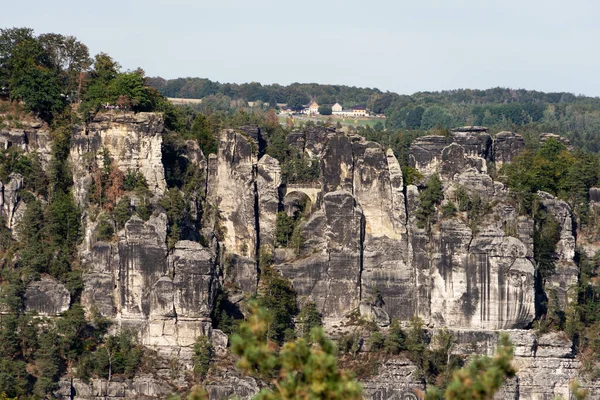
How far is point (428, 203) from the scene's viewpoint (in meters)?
55.5

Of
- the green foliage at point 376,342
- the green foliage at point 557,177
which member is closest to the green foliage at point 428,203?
the green foliage at point 557,177

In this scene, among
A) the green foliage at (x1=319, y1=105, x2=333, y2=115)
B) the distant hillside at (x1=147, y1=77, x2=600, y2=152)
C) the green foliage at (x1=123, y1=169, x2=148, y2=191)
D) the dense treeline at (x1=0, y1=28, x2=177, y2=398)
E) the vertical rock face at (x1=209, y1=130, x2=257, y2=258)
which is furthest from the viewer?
the green foliage at (x1=319, y1=105, x2=333, y2=115)

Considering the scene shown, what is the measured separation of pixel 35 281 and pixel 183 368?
5.52 m

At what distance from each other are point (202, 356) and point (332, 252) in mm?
6382

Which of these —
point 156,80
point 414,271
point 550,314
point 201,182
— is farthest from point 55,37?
point 156,80

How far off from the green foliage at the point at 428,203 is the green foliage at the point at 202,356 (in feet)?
27.9

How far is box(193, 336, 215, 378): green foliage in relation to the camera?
5169 centimetres

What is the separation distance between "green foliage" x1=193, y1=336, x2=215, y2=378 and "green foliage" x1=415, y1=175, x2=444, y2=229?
8.49m

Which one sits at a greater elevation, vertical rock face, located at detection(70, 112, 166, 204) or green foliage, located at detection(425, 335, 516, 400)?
vertical rock face, located at detection(70, 112, 166, 204)

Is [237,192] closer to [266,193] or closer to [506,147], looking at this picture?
[266,193]

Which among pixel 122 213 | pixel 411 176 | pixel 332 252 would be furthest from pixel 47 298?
pixel 411 176

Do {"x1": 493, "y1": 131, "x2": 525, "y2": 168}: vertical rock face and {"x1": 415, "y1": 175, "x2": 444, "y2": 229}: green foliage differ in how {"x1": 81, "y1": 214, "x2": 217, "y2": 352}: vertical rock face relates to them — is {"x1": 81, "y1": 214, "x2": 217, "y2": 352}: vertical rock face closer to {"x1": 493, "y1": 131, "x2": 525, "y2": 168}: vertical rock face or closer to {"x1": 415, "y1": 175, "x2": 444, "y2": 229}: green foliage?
{"x1": 415, "y1": 175, "x2": 444, "y2": 229}: green foliage

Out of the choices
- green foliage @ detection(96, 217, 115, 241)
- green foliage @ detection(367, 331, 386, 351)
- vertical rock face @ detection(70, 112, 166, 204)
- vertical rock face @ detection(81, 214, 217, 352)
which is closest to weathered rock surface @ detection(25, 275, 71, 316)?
vertical rock face @ detection(81, 214, 217, 352)

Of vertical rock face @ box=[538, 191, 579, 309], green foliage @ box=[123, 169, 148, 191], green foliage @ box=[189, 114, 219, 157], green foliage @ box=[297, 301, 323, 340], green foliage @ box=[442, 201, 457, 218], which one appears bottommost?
green foliage @ box=[297, 301, 323, 340]
